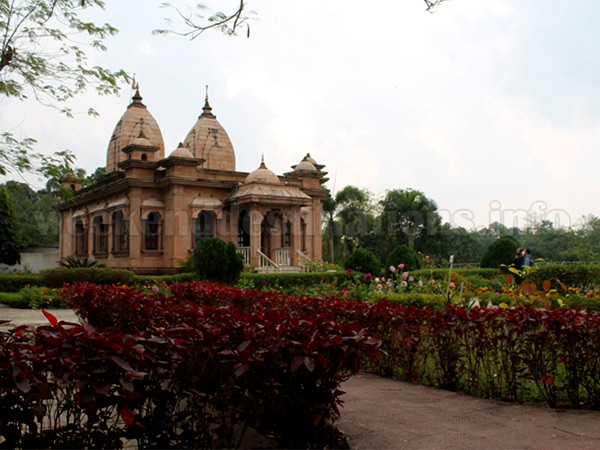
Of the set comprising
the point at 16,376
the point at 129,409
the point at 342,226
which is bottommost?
the point at 129,409

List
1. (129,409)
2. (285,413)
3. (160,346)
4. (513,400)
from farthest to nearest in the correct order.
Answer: (513,400), (285,413), (160,346), (129,409)

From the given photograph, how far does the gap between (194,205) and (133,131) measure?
7.06 metres

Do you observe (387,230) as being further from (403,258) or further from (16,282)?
(16,282)

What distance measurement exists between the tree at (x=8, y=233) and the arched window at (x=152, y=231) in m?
12.6

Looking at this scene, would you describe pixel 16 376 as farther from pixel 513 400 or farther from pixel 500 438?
pixel 513 400

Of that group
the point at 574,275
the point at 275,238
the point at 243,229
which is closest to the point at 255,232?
the point at 275,238

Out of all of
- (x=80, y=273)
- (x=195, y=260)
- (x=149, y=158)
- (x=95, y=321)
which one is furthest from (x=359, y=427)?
(x=149, y=158)

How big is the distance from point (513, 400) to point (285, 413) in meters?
2.48

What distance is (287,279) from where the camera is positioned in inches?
688

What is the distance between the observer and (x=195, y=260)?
1681cm

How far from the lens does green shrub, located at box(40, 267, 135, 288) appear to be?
16844mm

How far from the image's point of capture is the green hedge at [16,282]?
56.7ft

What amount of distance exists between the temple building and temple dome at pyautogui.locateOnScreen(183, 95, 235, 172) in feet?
0.16

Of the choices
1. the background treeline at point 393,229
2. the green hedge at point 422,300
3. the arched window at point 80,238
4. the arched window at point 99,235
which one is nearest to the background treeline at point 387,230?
the background treeline at point 393,229
